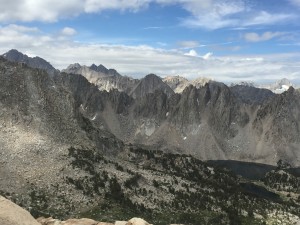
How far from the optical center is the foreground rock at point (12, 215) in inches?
1623

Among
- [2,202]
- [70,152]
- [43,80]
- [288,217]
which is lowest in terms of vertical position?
[288,217]

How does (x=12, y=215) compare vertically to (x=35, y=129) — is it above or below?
above

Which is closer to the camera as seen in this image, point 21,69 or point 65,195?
point 65,195

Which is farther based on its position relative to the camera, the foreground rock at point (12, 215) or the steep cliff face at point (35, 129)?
the steep cliff face at point (35, 129)

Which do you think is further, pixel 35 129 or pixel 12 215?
pixel 35 129

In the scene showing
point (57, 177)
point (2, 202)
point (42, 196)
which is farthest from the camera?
point (57, 177)

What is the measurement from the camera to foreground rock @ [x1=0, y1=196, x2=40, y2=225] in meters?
41.2

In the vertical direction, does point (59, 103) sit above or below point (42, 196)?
above

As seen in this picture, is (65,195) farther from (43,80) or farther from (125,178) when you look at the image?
(43,80)

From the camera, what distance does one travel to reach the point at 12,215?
42031 millimetres

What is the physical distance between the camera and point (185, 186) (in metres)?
148

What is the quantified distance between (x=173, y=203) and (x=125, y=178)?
16.3 metres

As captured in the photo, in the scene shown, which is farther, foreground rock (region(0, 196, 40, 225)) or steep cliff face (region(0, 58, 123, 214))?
steep cliff face (region(0, 58, 123, 214))

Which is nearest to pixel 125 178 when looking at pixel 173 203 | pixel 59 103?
pixel 173 203
